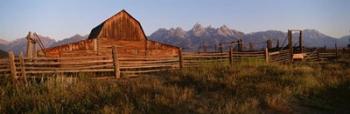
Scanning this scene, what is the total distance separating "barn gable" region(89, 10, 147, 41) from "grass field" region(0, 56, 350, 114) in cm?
1991

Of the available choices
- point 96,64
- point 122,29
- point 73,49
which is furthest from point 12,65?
point 122,29

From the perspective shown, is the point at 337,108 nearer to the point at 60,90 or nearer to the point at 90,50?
the point at 60,90

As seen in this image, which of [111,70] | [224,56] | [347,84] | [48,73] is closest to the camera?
[347,84]

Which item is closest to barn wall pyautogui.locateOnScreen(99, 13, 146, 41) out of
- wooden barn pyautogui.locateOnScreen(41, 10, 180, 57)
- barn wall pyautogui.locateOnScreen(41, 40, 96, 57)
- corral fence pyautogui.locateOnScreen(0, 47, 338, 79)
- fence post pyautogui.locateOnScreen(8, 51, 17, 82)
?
wooden barn pyautogui.locateOnScreen(41, 10, 180, 57)

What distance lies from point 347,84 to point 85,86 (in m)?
8.87

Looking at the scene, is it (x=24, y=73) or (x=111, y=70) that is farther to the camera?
(x=111, y=70)

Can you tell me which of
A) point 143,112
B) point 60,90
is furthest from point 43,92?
point 143,112

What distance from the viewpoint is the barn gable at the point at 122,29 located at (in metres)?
31.9

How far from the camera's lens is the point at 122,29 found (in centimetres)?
3297

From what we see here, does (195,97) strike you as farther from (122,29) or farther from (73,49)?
(122,29)

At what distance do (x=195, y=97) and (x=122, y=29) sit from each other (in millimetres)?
24566

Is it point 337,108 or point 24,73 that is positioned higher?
point 24,73

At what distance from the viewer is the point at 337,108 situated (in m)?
9.55

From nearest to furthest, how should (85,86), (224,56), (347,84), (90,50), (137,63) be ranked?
(85,86), (347,84), (137,63), (224,56), (90,50)
